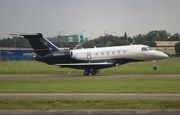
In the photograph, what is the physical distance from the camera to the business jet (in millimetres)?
40781

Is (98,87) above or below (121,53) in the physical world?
below

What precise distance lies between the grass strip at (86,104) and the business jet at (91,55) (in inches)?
928

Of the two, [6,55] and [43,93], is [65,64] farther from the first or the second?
[6,55]

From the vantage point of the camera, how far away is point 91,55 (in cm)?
4194

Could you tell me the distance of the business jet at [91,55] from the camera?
1606 inches

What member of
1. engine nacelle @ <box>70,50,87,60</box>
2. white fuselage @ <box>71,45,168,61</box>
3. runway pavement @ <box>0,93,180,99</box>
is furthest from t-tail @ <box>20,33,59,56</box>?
runway pavement @ <box>0,93,180,99</box>

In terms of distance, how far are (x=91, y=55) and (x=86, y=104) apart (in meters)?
25.7

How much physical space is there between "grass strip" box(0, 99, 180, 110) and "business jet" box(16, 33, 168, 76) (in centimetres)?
2356

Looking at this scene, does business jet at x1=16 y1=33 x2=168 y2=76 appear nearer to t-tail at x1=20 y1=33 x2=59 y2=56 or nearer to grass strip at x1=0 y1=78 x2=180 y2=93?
t-tail at x1=20 y1=33 x2=59 y2=56

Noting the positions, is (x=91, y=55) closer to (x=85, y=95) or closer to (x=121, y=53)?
(x=121, y=53)

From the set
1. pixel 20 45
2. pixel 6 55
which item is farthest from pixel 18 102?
pixel 20 45

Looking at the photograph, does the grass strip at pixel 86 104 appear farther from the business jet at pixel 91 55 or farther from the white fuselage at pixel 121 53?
the white fuselage at pixel 121 53

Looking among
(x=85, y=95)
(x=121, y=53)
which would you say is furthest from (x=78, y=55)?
(x=85, y=95)

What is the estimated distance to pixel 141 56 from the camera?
40.8m
